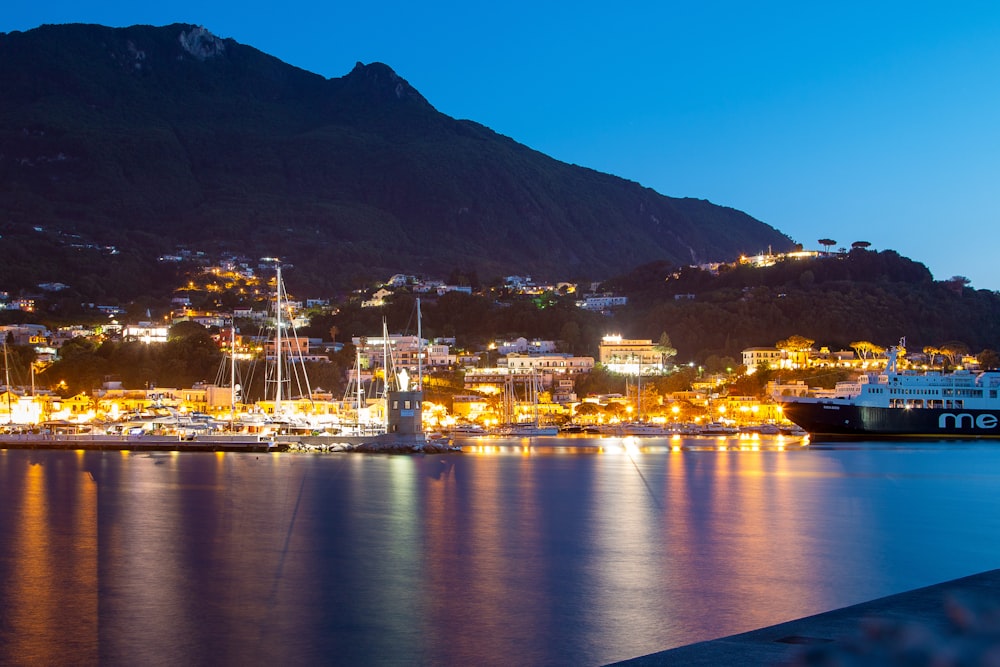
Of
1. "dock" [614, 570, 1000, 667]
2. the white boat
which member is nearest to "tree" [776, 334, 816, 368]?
the white boat

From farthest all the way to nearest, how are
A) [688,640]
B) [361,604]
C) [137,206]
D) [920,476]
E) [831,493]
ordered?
[137,206] → [920,476] → [831,493] → [361,604] → [688,640]

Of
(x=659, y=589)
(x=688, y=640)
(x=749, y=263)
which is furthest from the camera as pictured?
(x=749, y=263)

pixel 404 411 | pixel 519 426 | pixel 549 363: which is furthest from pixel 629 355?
pixel 404 411

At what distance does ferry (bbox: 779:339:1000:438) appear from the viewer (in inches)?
2222

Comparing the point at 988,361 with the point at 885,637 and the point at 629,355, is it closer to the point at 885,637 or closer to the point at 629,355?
the point at 629,355

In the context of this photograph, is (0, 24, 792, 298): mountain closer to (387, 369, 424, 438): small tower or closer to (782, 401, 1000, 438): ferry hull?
(782, 401, 1000, 438): ferry hull

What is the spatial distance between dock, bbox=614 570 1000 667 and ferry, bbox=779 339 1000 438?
51581mm

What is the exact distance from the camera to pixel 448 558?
15922mm

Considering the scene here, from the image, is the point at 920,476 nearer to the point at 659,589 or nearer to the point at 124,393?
the point at 659,589

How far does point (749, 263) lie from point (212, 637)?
346 feet

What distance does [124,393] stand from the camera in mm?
65375

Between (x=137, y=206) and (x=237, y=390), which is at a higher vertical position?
(x=137, y=206)

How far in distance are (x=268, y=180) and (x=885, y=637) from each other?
6356 inches

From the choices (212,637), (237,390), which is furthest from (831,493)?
(237,390)
